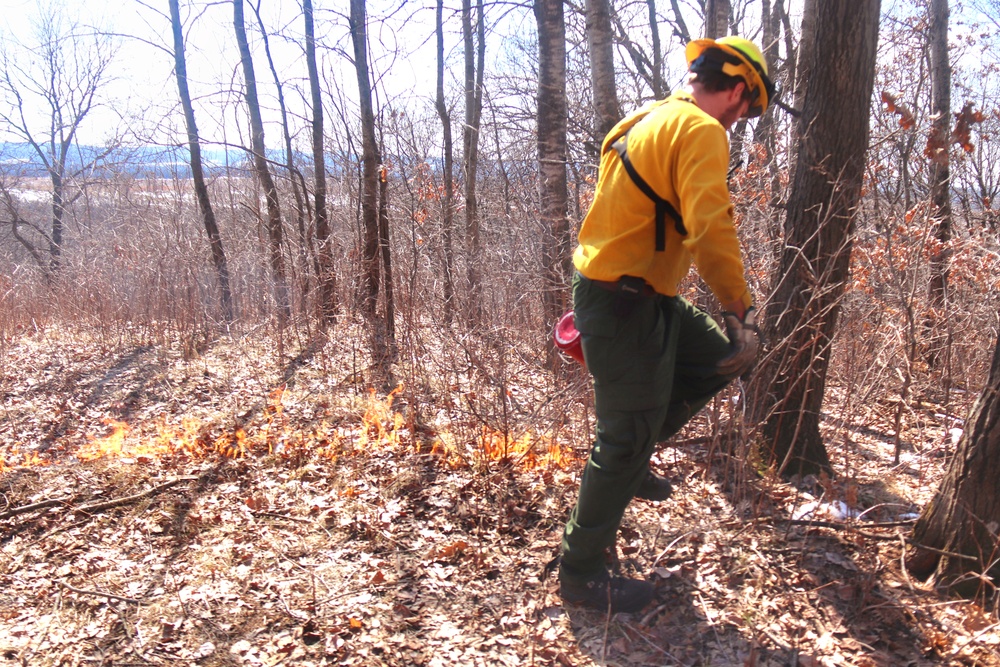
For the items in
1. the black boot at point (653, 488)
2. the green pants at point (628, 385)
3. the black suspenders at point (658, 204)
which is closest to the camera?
the black suspenders at point (658, 204)

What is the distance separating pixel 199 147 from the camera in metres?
10.7

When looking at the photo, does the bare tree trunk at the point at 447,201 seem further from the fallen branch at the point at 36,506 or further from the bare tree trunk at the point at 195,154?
the bare tree trunk at the point at 195,154

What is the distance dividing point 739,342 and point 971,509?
1227 millimetres

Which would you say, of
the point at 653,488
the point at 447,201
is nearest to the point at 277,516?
the point at 653,488

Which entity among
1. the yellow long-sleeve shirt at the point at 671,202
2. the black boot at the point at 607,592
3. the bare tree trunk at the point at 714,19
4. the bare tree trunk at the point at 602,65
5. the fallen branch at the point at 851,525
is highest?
the bare tree trunk at the point at 714,19

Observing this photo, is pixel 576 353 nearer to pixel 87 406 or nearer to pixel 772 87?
pixel 772 87

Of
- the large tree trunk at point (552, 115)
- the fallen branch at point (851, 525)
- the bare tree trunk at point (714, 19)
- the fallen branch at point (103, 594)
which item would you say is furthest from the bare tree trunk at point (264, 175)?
the fallen branch at point (851, 525)

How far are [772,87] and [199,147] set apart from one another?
10.4 metres

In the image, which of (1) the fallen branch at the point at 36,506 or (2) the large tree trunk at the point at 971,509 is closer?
(2) the large tree trunk at the point at 971,509

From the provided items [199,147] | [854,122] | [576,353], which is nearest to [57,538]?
[576,353]

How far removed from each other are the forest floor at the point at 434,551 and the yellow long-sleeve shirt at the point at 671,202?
4.29 feet

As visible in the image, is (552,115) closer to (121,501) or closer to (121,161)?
(121,501)

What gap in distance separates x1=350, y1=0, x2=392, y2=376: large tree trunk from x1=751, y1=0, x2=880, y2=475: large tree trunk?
3.67 meters

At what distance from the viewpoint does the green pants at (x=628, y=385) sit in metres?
2.40
